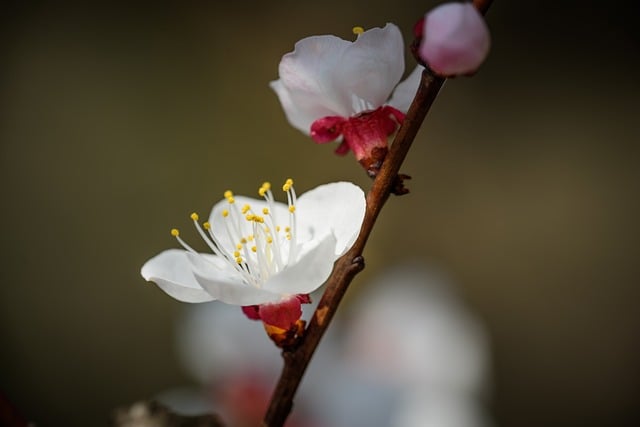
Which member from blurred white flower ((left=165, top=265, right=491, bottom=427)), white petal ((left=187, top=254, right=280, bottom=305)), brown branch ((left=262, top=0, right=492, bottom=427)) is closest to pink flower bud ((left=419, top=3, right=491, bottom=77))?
brown branch ((left=262, top=0, right=492, bottom=427))

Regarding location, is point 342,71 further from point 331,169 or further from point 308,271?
point 331,169

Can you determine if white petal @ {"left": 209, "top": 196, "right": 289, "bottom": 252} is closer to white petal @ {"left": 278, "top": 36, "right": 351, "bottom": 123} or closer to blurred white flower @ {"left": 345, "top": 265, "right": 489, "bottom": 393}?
white petal @ {"left": 278, "top": 36, "right": 351, "bottom": 123}

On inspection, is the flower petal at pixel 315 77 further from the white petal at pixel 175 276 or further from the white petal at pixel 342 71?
the white petal at pixel 175 276

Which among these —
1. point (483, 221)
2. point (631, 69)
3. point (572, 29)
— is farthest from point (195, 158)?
point (631, 69)

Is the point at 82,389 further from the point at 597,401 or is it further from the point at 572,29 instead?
the point at 572,29

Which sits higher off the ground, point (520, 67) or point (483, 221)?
point (520, 67)
